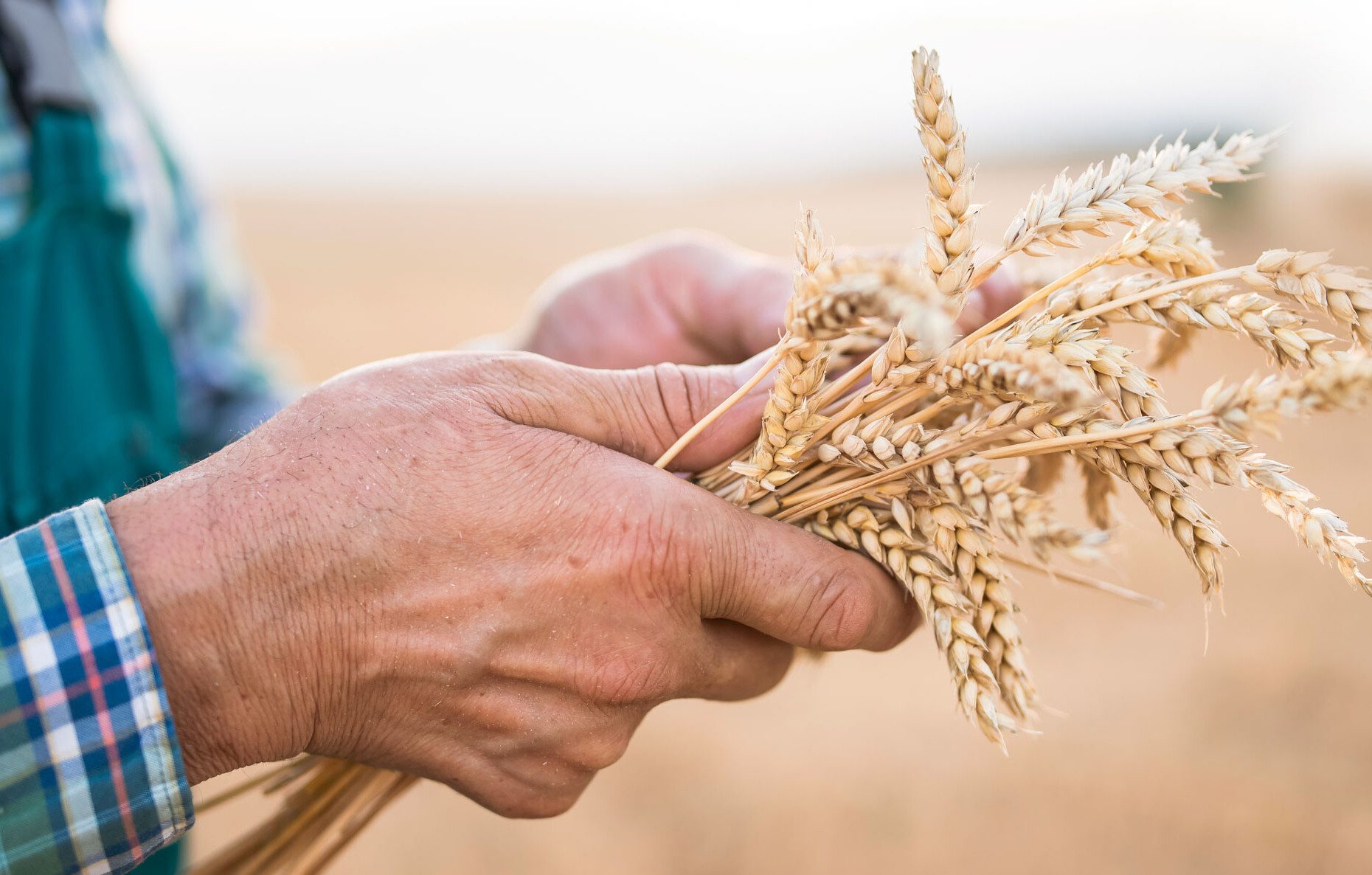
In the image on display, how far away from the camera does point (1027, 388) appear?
907 millimetres

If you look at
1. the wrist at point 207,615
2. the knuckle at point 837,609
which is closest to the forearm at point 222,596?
the wrist at point 207,615

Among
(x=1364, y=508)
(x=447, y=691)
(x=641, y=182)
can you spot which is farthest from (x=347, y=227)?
(x=447, y=691)

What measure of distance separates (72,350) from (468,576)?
139cm


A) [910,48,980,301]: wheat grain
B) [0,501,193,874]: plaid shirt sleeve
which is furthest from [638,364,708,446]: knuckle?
[0,501,193,874]: plaid shirt sleeve

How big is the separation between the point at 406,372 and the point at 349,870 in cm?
289

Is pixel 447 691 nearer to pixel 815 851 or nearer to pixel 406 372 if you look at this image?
pixel 406 372

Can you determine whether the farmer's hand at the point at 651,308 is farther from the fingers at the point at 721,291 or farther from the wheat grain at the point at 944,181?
the wheat grain at the point at 944,181

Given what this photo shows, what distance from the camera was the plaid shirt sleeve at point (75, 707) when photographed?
1078 millimetres

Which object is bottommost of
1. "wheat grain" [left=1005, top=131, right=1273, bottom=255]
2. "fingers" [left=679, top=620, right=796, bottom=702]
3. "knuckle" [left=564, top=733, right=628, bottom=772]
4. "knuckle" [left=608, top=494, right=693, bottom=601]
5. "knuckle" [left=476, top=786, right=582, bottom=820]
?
"knuckle" [left=476, top=786, right=582, bottom=820]

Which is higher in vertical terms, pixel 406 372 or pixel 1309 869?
pixel 406 372

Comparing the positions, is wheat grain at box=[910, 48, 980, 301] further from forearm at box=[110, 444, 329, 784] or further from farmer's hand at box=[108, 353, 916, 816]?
forearm at box=[110, 444, 329, 784]

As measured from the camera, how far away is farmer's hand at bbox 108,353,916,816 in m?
1.19

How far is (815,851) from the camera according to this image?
3.26 meters

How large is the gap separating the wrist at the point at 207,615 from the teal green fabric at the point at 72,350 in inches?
29.5
